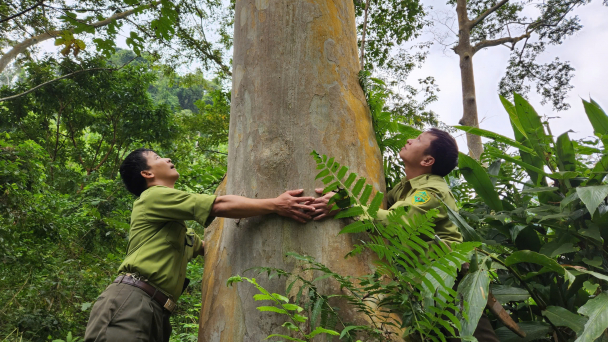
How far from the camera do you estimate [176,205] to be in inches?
88.8

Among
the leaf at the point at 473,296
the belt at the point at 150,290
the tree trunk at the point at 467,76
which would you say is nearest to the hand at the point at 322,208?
the leaf at the point at 473,296

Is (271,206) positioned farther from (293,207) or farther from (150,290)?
(150,290)

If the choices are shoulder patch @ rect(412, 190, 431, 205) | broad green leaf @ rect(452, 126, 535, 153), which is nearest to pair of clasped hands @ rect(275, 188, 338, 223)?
shoulder patch @ rect(412, 190, 431, 205)

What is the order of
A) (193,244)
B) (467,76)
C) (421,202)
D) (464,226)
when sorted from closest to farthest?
(464,226) < (421,202) < (193,244) < (467,76)

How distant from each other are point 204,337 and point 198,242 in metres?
1.04

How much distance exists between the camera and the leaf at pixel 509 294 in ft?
5.81

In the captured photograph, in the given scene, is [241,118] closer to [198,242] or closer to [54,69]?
[198,242]

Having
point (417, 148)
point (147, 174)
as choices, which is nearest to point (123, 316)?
point (147, 174)

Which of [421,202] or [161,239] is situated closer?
[421,202]

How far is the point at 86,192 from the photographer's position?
741 cm

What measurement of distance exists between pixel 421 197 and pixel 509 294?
57 centimetres

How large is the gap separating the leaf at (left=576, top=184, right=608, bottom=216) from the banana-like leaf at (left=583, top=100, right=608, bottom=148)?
1.62ft

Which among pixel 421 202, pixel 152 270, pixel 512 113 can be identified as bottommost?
pixel 152 270

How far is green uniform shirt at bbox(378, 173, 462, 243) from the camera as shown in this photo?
2.00 meters
